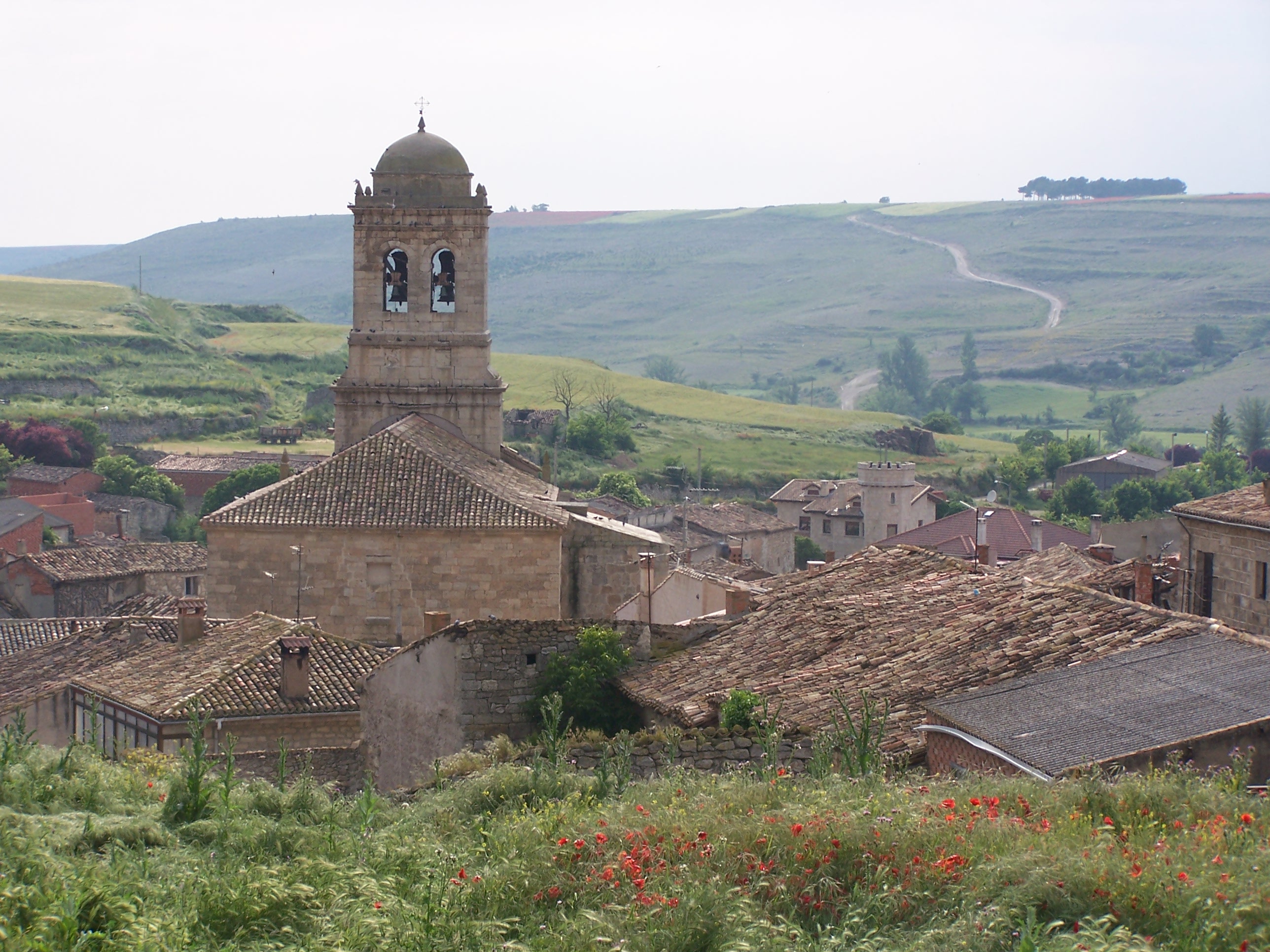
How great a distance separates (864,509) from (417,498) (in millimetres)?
53791

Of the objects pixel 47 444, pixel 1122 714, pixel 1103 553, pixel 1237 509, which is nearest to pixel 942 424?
pixel 47 444

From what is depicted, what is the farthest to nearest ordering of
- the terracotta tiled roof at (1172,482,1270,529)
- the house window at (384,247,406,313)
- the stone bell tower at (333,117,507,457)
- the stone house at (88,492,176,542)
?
the stone house at (88,492,176,542)
the house window at (384,247,406,313)
the stone bell tower at (333,117,507,457)
the terracotta tiled roof at (1172,482,1270,529)

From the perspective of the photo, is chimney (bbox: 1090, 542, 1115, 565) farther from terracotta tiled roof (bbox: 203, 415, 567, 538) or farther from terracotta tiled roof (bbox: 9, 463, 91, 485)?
terracotta tiled roof (bbox: 9, 463, 91, 485)

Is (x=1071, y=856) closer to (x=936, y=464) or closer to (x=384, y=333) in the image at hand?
(x=384, y=333)

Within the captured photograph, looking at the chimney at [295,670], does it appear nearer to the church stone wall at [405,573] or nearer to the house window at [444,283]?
the church stone wall at [405,573]

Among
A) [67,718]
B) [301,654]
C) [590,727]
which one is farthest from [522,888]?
[67,718]

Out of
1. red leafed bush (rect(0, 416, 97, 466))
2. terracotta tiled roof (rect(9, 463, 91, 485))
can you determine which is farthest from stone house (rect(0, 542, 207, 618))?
red leafed bush (rect(0, 416, 97, 466))

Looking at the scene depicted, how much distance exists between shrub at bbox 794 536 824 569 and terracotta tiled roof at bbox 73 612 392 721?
54.6 meters

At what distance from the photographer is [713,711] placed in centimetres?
1500

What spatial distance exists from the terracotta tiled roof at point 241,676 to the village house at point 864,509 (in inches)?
2071

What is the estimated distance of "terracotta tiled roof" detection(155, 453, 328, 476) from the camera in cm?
8556

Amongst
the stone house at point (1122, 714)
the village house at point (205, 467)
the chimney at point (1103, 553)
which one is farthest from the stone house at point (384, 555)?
the village house at point (205, 467)

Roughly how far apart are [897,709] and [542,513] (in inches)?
543

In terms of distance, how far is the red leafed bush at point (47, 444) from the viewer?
90.8m
